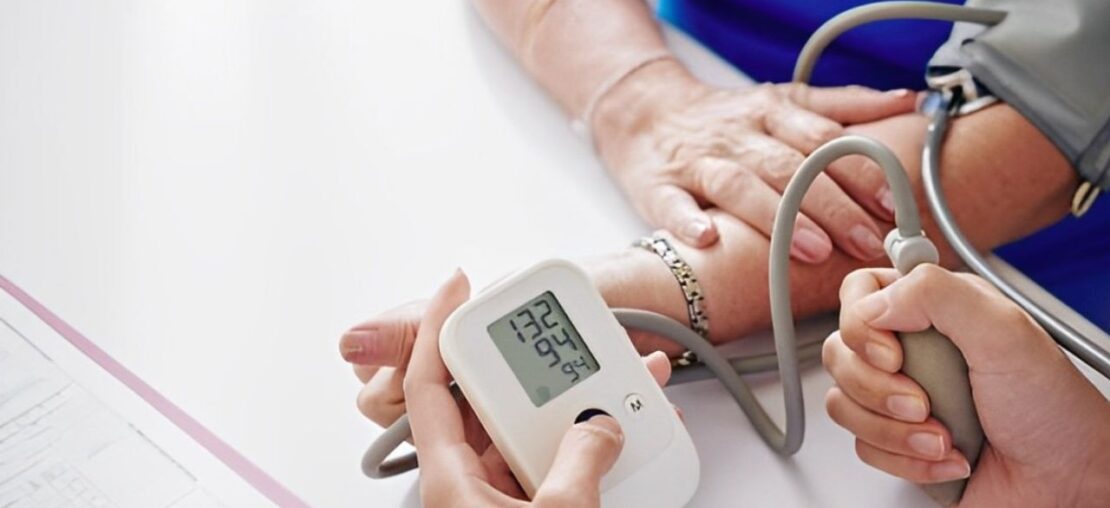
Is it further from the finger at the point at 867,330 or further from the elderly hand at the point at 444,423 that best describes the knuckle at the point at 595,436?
the finger at the point at 867,330

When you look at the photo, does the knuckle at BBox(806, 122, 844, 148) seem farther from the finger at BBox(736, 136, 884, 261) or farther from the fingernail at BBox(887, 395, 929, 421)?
the fingernail at BBox(887, 395, 929, 421)

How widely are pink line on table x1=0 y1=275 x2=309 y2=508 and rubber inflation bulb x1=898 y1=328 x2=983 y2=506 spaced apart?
12.5 inches

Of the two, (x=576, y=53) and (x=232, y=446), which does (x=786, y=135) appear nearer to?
(x=576, y=53)

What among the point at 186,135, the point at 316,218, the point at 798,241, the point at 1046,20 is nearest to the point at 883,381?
the point at 798,241

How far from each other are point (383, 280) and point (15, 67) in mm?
375

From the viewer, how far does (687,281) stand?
2.37 ft

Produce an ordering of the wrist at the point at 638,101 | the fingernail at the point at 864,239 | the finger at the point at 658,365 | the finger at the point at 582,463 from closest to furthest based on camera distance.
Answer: the finger at the point at 582,463 < the finger at the point at 658,365 < the fingernail at the point at 864,239 < the wrist at the point at 638,101

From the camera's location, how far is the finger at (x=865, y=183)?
29.1 inches

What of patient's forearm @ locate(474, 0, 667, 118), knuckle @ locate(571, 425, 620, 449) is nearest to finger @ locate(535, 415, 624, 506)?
knuckle @ locate(571, 425, 620, 449)

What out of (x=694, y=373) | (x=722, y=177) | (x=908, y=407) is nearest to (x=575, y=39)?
(x=722, y=177)

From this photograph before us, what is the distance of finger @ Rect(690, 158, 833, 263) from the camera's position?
0.73 m

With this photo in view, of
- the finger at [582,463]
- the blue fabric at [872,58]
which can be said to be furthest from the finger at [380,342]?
the blue fabric at [872,58]

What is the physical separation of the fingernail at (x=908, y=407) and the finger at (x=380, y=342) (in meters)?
0.25

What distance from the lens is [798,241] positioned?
0.73 metres
